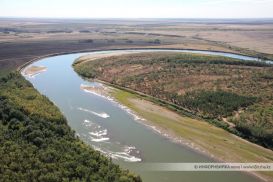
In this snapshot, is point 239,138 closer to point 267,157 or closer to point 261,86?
point 267,157

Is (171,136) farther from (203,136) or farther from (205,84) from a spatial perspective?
(205,84)

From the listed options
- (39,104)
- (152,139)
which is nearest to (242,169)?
(152,139)

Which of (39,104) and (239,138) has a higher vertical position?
(39,104)

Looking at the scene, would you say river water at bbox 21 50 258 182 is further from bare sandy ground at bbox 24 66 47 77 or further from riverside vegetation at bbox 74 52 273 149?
bare sandy ground at bbox 24 66 47 77

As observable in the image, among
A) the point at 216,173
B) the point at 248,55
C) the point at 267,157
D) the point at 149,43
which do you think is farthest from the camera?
the point at 149,43

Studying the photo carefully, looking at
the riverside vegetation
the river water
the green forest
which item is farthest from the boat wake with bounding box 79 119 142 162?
the riverside vegetation
